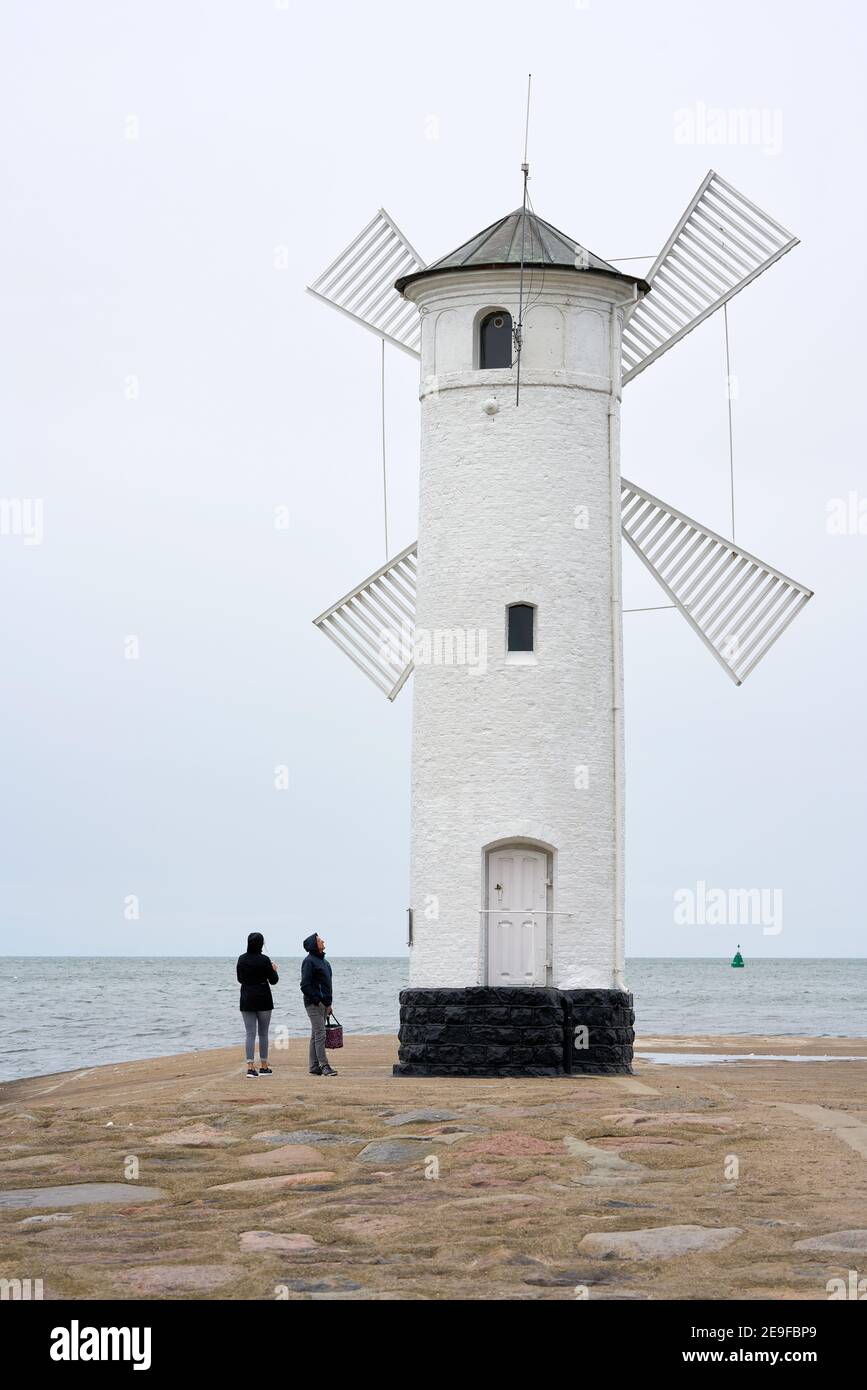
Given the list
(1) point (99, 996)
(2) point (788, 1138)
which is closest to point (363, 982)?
→ (1) point (99, 996)

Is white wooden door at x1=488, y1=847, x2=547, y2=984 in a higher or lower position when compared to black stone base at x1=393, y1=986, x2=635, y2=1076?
higher

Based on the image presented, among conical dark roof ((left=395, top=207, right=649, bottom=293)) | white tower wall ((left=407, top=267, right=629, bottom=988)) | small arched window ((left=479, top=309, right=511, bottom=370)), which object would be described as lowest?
white tower wall ((left=407, top=267, right=629, bottom=988))

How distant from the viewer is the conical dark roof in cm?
2041

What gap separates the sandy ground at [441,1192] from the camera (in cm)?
926

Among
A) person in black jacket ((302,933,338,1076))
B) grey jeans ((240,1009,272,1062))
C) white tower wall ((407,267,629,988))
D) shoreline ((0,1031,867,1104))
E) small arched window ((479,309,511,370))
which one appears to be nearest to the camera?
person in black jacket ((302,933,338,1076))

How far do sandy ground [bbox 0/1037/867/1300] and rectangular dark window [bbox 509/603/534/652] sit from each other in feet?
14.6

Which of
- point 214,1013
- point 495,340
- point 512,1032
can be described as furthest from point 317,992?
point 214,1013

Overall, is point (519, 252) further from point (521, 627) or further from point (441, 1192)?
point (441, 1192)

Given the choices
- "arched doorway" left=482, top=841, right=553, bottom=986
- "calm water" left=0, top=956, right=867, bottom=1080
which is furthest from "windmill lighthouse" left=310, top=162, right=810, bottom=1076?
"calm water" left=0, top=956, right=867, bottom=1080

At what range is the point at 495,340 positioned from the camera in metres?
20.6

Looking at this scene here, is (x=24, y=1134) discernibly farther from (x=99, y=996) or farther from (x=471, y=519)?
(x=99, y=996)

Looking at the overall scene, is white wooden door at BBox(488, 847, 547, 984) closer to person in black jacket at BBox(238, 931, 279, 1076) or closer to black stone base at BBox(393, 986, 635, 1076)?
black stone base at BBox(393, 986, 635, 1076)

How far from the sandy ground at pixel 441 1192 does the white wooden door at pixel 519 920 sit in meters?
1.82

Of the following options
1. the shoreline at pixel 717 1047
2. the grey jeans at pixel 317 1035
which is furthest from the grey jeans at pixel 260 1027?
the shoreline at pixel 717 1047
